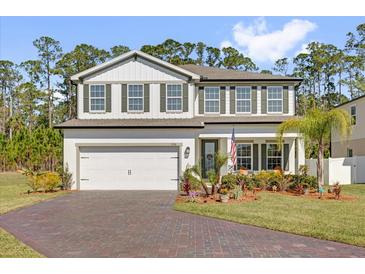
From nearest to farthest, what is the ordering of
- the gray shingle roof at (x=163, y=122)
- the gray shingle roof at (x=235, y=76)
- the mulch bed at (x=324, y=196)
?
the mulch bed at (x=324, y=196) < the gray shingle roof at (x=163, y=122) < the gray shingle roof at (x=235, y=76)

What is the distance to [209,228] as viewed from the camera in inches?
395

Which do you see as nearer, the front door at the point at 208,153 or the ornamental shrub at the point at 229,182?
the ornamental shrub at the point at 229,182

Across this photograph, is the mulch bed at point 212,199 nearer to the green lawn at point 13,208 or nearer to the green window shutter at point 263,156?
the green lawn at point 13,208

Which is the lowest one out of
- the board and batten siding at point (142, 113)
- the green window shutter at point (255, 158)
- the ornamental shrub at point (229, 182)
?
the ornamental shrub at point (229, 182)

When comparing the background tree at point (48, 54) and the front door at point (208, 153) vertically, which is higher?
the background tree at point (48, 54)

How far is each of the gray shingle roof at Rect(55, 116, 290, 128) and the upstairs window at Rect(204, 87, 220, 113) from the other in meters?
0.93

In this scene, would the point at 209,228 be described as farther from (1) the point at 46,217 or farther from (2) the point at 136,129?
(2) the point at 136,129

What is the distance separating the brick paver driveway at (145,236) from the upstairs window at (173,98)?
884 centimetres

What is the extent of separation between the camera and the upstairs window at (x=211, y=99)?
914 inches

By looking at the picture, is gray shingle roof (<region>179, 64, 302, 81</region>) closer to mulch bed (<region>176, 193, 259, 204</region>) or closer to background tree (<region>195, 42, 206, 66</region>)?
mulch bed (<region>176, 193, 259, 204</region>)

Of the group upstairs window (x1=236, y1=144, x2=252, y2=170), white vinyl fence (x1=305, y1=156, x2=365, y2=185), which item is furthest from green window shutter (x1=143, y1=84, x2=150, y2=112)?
white vinyl fence (x1=305, y1=156, x2=365, y2=185)

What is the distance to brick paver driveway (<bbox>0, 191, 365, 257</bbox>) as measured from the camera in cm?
768

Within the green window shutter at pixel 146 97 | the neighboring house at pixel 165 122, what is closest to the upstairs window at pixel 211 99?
the neighboring house at pixel 165 122

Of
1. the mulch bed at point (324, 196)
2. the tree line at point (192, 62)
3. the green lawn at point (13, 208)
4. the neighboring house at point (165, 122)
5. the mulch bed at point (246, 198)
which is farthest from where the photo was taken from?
the tree line at point (192, 62)
